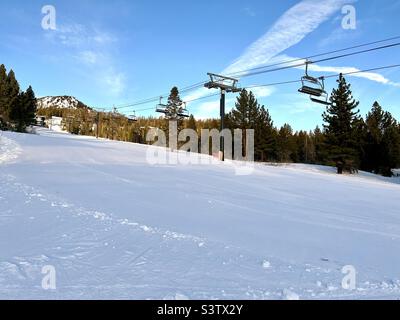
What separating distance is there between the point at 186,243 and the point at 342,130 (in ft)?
131

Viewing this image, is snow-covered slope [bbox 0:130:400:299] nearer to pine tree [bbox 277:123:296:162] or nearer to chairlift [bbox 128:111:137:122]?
chairlift [bbox 128:111:137:122]

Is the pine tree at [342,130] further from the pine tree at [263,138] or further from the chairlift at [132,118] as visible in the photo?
the chairlift at [132,118]

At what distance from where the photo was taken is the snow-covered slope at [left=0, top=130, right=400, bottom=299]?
4.38m

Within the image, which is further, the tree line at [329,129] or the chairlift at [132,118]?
the chairlift at [132,118]

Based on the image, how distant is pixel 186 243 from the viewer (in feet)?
20.0

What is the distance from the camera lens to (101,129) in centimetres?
13675

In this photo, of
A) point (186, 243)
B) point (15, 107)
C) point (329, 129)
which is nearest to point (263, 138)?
point (329, 129)

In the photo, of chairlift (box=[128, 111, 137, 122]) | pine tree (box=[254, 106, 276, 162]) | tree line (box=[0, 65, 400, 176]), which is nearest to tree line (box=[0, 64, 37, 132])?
tree line (box=[0, 65, 400, 176])

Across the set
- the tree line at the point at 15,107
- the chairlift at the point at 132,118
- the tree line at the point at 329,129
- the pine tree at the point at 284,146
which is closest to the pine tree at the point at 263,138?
the tree line at the point at 329,129

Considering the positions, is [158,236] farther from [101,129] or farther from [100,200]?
[101,129]

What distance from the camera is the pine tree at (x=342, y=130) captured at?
4200 centimetres

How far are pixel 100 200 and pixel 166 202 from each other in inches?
65.1

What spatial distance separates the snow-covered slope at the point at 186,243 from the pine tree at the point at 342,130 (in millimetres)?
31555

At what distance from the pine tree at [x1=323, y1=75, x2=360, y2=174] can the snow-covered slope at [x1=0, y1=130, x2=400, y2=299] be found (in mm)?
31555
